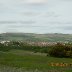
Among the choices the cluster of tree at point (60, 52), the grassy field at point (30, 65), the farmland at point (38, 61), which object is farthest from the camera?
the cluster of tree at point (60, 52)

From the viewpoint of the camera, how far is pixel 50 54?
8400 cm

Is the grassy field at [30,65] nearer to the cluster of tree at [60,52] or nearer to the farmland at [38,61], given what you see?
the farmland at [38,61]

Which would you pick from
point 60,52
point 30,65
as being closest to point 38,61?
point 30,65

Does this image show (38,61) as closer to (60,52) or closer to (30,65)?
(30,65)

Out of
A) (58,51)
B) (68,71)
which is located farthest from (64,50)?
(68,71)

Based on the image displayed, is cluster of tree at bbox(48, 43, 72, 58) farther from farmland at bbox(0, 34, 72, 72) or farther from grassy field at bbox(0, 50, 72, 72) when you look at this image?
grassy field at bbox(0, 50, 72, 72)

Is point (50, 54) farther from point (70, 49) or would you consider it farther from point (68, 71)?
point (68, 71)

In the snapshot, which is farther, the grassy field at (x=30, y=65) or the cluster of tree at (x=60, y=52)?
the cluster of tree at (x=60, y=52)

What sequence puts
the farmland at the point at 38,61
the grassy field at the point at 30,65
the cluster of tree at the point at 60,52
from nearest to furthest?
the grassy field at the point at 30,65 < the farmland at the point at 38,61 < the cluster of tree at the point at 60,52

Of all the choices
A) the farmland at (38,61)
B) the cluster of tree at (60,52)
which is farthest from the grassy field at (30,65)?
the cluster of tree at (60,52)

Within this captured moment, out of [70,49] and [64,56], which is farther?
[70,49]

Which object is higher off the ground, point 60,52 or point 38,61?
point 60,52

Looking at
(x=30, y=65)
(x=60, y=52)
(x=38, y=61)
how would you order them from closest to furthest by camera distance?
A: 1. (x=30, y=65)
2. (x=38, y=61)
3. (x=60, y=52)

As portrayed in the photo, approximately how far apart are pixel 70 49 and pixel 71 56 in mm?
6357
